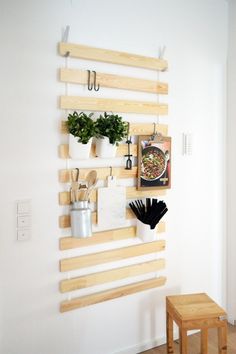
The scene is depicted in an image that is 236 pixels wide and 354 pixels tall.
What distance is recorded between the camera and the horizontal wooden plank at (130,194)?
187 cm

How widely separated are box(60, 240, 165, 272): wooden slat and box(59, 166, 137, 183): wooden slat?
1.60 feet

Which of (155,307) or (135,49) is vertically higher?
(135,49)

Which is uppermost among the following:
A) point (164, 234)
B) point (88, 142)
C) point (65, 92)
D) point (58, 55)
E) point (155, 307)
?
point (58, 55)

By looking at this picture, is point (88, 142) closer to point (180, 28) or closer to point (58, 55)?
point (58, 55)

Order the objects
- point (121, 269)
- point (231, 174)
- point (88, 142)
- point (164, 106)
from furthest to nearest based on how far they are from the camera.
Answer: point (231, 174)
point (164, 106)
point (121, 269)
point (88, 142)

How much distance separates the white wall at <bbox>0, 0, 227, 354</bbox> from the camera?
1741 millimetres

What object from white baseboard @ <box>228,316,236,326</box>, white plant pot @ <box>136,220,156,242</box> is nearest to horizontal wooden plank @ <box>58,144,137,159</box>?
white plant pot @ <box>136,220,156,242</box>

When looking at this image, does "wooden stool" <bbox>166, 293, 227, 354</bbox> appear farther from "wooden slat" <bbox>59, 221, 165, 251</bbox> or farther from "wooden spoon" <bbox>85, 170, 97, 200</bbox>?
"wooden spoon" <bbox>85, 170, 97, 200</bbox>

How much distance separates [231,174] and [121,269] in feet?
4.01

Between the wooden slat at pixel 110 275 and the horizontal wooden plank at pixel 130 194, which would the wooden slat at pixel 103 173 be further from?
the wooden slat at pixel 110 275

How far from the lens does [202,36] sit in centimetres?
243

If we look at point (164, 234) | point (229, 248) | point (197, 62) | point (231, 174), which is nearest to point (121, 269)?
point (164, 234)

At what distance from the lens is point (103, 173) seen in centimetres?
200

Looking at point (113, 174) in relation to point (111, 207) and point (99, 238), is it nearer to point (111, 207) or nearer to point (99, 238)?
point (111, 207)
